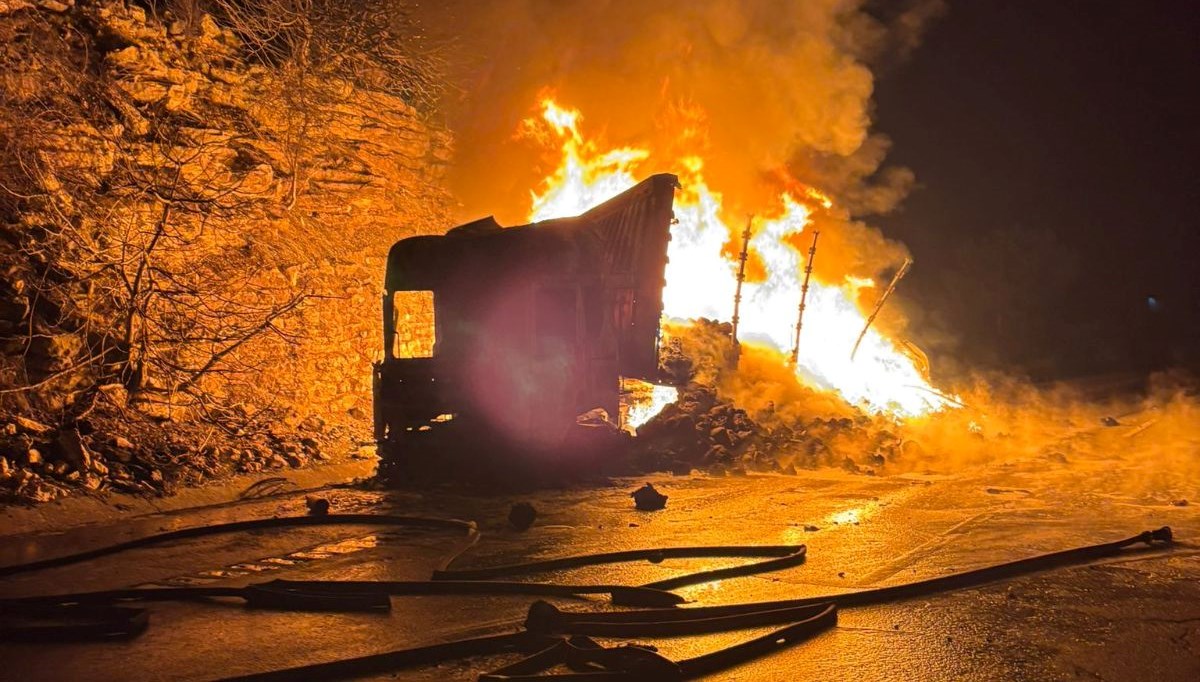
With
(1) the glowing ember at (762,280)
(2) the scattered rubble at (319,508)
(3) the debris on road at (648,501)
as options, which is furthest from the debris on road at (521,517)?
(1) the glowing ember at (762,280)

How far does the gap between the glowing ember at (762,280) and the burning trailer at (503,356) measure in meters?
8.38

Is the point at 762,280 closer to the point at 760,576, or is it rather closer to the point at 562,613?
the point at 760,576

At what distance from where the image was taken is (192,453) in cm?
998

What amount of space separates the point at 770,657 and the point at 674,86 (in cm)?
2005

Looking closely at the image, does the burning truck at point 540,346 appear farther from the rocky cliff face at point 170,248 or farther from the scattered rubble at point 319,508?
the scattered rubble at point 319,508

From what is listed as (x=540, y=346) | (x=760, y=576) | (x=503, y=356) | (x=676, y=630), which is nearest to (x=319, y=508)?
(x=503, y=356)

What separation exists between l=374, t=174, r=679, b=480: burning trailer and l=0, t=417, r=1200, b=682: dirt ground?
965mm

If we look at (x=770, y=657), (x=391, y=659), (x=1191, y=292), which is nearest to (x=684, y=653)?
(x=770, y=657)

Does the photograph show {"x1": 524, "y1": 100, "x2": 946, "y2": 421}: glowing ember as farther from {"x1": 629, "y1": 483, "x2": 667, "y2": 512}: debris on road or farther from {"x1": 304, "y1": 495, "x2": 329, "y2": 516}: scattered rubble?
{"x1": 304, "y1": 495, "x2": 329, "y2": 516}: scattered rubble

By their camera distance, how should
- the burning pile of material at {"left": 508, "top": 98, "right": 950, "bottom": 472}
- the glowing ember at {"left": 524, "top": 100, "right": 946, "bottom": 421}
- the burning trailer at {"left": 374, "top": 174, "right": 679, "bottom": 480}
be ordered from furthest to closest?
the glowing ember at {"left": 524, "top": 100, "right": 946, "bottom": 421} → the burning pile of material at {"left": 508, "top": 98, "right": 950, "bottom": 472} → the burning trailer at {"left": 374, "top": 174, "right": 679, "bottom": 480}

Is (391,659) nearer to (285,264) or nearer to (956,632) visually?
(956,632)

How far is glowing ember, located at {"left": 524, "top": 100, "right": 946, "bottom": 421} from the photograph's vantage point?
20.3m

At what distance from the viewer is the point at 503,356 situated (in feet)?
36.5

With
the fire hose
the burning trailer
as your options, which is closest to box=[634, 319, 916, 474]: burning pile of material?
the burning trailer
